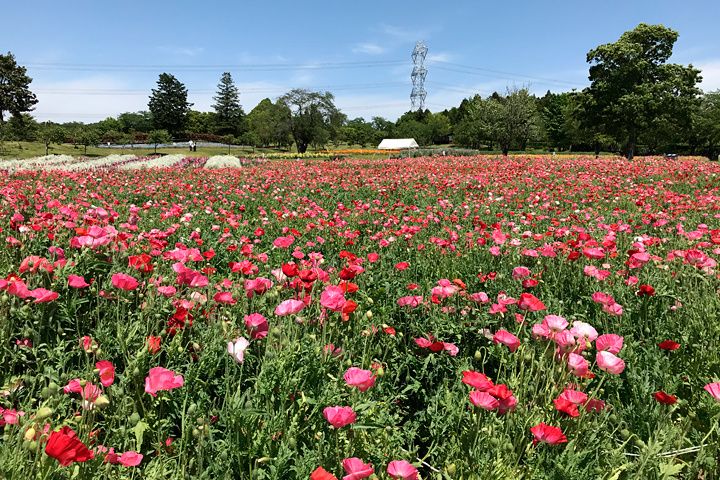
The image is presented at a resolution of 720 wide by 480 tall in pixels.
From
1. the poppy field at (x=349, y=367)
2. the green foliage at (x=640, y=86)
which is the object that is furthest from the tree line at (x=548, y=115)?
the poppy field at (x=349, y=367)

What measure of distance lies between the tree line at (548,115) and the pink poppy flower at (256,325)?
115 feet

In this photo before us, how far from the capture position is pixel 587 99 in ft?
117

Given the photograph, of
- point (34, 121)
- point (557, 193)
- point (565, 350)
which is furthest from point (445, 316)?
point (34, 121)

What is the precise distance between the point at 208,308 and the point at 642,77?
4142 centimetres

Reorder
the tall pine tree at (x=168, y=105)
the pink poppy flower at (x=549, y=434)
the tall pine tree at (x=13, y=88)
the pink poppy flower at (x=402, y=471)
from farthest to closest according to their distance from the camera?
1. the tall pine tree at (x=168, y=105)
2. the tall pine tree at (x=13, y=88)
3. the pink poppy flower at (x=549, y=434)
4. the pink poppy flower at (x=402, y=471)

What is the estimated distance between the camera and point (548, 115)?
8200cm

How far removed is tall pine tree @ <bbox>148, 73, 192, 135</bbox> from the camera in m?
94.1

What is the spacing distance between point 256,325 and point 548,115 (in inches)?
3591

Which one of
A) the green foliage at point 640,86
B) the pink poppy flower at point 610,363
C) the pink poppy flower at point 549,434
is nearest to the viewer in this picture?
the pink poppy flower at point 549,434

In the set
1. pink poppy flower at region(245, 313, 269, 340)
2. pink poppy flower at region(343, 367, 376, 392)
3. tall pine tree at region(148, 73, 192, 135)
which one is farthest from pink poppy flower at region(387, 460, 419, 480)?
tall pine tree at region(148, 73, 192, 135)

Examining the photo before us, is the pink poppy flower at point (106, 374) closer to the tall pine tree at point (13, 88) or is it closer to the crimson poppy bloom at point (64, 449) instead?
the crimson poppy bloom at point (64, 449)

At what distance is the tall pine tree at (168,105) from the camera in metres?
94.1

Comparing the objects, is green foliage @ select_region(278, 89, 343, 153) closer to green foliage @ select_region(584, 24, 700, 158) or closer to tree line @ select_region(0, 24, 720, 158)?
tree line @ select_region(0, 24, 720, 158)

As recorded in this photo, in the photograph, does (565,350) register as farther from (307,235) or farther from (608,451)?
(307,235)
